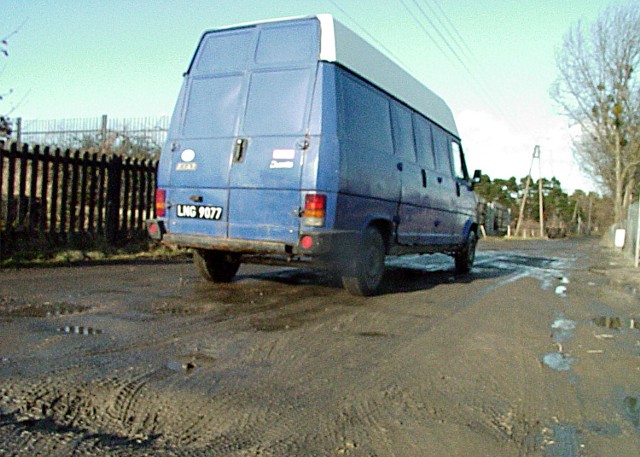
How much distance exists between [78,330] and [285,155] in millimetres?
2673

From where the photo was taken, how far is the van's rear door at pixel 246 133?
20.4ft

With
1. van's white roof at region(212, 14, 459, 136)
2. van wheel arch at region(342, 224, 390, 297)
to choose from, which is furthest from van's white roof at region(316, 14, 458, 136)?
van wheel arch at region(342, 224, 390, 297)

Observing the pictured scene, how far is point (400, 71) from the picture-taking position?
8.23 metres

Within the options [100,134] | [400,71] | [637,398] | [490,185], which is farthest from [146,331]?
[490,185]

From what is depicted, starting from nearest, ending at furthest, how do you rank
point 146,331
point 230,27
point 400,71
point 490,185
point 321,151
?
point 146,331 < point 321,151 < point 230,27 < point 400,71 < point 490,185

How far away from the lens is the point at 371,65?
23.5 ft

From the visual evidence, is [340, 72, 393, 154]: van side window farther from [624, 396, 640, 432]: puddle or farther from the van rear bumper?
[624, 396, 640, 432]: puddle

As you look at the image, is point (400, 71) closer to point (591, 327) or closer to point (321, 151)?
point (321, 151)

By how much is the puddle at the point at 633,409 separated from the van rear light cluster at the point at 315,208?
3.23m

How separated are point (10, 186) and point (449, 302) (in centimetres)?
670

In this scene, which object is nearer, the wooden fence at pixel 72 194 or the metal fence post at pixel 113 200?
the wooden fence at pixel 72 194

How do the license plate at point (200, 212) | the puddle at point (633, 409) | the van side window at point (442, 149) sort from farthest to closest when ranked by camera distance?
the van side window at point (442, 149) < the license plate at point (200, 212) < the puddle at point (633, 409)

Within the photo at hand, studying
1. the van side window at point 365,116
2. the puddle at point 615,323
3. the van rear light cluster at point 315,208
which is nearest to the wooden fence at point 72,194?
the van rear light cluster at point 315,208

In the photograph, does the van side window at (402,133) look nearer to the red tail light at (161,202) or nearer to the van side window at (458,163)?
the van side window at (458,163)
